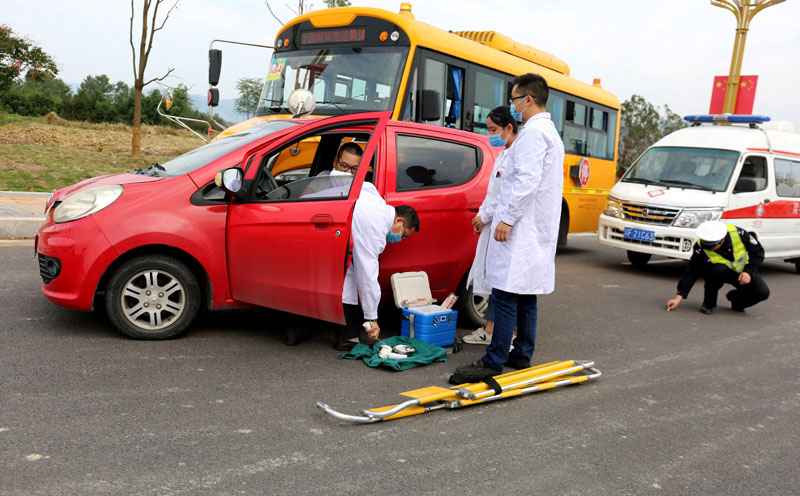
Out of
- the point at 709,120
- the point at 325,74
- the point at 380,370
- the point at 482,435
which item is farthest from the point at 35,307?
the point at 709,120

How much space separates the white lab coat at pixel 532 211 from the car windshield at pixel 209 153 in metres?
2.08

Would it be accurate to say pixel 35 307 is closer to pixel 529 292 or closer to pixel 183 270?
pixel 183 270

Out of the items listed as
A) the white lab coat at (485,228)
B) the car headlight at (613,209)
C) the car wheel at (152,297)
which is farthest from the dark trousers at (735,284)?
the car wheel at (152,297)

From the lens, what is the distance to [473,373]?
4320 mm

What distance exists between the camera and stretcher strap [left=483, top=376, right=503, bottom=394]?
4141mm

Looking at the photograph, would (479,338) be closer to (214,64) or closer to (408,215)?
(408,215)

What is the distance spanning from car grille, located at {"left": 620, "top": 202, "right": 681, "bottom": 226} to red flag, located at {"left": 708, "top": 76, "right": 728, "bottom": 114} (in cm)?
1020

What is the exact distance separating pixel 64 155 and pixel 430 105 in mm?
12616

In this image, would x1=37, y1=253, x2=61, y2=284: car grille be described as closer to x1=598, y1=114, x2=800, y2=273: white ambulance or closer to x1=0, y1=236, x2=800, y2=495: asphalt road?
x1=0, y1=236, x2=800, y2=495: asphalt road

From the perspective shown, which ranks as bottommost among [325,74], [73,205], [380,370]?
[380,370]

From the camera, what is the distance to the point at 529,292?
4434 mm

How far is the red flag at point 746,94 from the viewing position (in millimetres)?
17562

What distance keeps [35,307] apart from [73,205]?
132 cm

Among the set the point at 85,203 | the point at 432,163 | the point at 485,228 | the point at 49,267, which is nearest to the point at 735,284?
the point at 485,228
